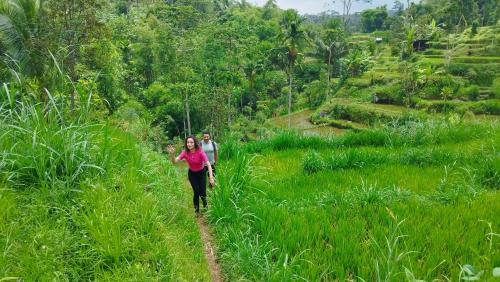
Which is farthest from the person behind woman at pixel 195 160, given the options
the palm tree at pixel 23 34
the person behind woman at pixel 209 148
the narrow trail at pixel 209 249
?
the palm tree at pixel 23 34

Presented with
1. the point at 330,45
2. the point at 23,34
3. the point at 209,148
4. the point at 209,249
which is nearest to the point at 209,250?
the point at 209,249

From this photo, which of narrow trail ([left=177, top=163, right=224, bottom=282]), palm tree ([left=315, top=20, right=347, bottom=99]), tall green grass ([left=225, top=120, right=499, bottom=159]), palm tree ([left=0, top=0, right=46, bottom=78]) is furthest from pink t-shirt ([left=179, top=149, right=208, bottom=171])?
palm tree ([left=315, top=20, right=347, bottom=99])

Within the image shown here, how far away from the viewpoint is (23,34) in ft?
43.2

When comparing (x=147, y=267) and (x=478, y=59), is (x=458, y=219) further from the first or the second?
(x=478, y=59)

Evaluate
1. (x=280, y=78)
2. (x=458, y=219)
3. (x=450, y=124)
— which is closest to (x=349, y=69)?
(x=280, y=78)

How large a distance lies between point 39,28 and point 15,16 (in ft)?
3.31

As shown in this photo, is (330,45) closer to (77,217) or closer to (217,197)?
(217,197)

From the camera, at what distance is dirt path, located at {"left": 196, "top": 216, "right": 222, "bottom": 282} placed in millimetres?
4926

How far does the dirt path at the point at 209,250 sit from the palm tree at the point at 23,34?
9.07 m

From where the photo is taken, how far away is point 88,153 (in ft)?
16.8

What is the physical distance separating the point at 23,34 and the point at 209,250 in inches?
449

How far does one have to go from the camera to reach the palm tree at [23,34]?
505 inches

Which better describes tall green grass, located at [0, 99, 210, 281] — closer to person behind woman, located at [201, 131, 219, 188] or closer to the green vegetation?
the green vegetation

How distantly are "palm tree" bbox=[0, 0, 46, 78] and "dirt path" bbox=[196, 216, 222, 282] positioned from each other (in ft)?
29.7
